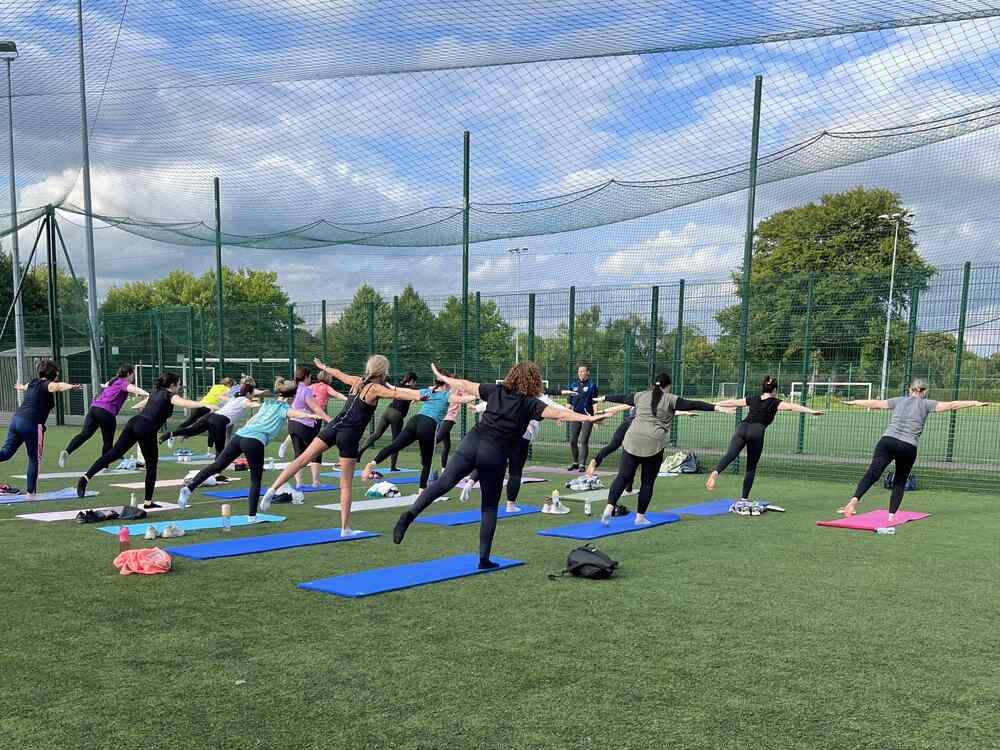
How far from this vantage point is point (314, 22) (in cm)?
969

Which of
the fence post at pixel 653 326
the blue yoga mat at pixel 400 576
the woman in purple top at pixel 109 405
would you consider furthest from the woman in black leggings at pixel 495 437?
the fence post at pixel 653 326

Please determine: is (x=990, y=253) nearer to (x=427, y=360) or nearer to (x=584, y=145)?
(x=584, y=145)

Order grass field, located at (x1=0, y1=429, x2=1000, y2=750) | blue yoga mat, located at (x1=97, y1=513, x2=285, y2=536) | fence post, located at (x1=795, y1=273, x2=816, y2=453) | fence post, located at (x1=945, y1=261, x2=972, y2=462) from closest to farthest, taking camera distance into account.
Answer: grass field, located at (x1=0, y1=429, x2=1000, y2=750) → blue yoga mat, located at (x1=97, y1=513, x2=285, y2=536) → fence post, located at (x1=945, y1=261, x2=972, y2=462) → fence post, located at (x1=795, y1=273, x2=816, y2=453)

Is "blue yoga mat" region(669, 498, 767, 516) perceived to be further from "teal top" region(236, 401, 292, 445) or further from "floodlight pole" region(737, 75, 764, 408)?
"teal top" region(236, 401, 292, 445)

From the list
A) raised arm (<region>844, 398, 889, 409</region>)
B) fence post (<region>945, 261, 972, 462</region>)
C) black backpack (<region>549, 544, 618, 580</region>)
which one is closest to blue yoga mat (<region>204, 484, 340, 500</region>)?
black backpack (<region>549, 544, 618, 580</region>)

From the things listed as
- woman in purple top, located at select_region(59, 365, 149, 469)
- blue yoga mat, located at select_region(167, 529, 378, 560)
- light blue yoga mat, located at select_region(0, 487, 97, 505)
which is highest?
woman in purple top, located at select_region(59, 365, 149, 469)

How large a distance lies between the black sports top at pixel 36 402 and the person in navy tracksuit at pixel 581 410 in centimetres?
756

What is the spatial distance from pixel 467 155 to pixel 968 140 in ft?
28.2

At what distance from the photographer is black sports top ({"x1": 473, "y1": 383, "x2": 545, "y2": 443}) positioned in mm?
6477

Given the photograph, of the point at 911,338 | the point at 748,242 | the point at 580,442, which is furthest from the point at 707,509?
the point at 748,242

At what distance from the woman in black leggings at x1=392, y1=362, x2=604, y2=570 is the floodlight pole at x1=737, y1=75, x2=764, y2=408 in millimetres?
8244

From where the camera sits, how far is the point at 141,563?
6293 millimetres

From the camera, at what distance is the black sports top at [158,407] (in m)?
9.20

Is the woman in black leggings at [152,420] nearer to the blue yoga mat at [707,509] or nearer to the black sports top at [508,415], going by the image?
the black sports top at [508,415]
